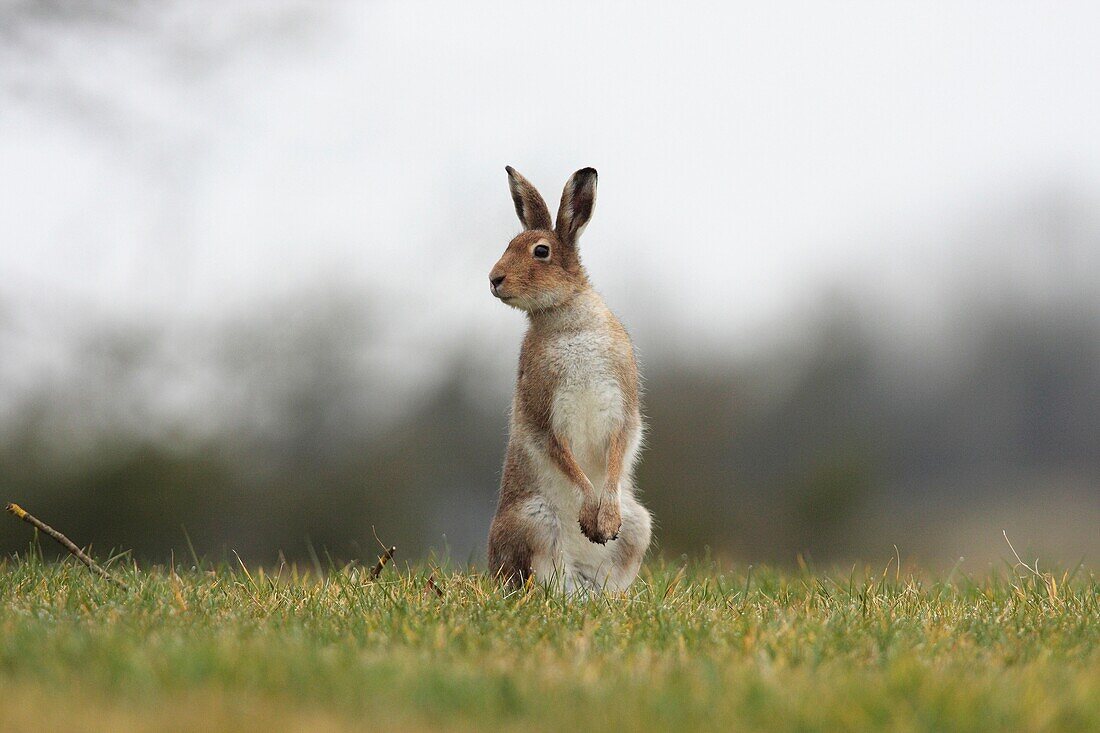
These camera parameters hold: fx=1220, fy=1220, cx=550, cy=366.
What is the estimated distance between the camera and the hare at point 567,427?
6.90 meters

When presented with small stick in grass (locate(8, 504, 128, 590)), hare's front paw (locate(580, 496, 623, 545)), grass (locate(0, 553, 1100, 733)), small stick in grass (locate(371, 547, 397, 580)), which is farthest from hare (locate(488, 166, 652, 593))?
small stick in grass (locate(8, 504, 128, 590))

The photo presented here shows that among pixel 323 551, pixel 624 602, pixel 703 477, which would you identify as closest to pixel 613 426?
pixel 624 602

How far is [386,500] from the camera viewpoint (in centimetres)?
1620

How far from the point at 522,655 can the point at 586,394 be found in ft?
7.26

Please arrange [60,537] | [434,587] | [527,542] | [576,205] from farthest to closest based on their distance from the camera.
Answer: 1. [576,205]
2. [527,542]
3. [60,537]
4. [434,587]

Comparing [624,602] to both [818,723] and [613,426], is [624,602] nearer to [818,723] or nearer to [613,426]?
[613,426]

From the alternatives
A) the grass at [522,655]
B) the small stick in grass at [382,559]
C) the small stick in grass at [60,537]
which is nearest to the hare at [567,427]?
the grass at [522,655]

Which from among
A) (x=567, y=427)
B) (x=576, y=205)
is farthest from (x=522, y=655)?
(x=576, y=205)

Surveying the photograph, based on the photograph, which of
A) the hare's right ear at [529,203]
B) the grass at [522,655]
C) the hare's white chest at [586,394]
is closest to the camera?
the grass at [522,655]

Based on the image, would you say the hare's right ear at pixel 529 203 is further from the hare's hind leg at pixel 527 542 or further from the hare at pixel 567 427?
the hare's hind leg at pixel 527 542

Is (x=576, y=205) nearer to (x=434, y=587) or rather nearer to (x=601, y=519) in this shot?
(x=601, y=519)

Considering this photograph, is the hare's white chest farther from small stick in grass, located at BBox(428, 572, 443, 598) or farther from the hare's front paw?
small stick in grass, located at BBox(428, 572, 443, 598)

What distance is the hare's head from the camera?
693cm

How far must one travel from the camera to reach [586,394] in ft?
22.7
